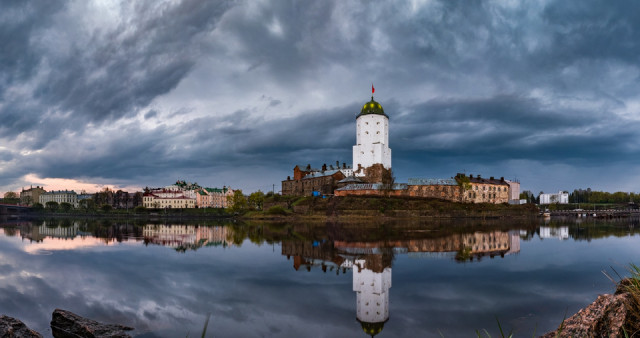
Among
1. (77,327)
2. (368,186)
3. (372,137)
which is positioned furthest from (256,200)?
(77,327)

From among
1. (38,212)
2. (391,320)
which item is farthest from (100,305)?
(38,212)

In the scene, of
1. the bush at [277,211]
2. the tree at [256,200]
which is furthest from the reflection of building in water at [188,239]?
the tree at [256,200]

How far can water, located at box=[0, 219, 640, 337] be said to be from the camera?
9.88m

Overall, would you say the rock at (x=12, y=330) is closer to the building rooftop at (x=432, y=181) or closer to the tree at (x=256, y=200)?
the building rooftop at (x=432, y=181)

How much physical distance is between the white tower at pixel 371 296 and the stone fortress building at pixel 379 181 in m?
63.2

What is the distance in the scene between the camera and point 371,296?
41.2 feet

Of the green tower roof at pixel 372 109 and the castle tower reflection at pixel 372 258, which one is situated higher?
the green tower roof at pixel 372 109

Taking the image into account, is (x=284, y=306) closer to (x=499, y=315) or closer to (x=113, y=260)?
(x=499, y=315)

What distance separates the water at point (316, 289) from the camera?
988 centimetres

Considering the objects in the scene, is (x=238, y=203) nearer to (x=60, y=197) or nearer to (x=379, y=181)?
(x=379, y=181)

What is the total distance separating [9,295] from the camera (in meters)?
13.8

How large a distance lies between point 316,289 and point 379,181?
241 ft

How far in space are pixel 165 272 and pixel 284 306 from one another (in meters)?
8.93

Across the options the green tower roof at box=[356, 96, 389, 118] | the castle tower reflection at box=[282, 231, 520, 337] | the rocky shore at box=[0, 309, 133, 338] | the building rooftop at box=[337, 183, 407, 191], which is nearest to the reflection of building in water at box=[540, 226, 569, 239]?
the castle tower reflection at box=[282, 231, 520, 337]
